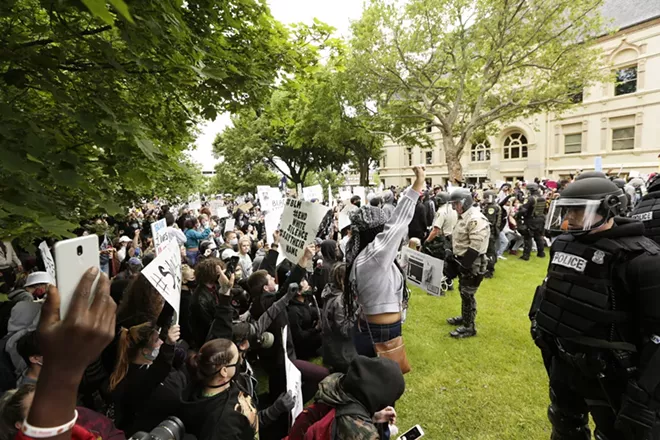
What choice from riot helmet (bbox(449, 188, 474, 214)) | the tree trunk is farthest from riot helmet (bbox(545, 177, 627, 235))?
the tree trunk

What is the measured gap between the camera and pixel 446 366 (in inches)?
185

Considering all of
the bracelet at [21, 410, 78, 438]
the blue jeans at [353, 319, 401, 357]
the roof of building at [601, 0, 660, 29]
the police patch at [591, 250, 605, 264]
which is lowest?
the blue jeans at [353, 319, 401, 357]

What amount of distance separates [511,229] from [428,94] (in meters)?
15.1

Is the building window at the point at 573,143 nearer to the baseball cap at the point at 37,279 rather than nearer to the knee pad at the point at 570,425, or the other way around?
the knee pad at the point at 570,425

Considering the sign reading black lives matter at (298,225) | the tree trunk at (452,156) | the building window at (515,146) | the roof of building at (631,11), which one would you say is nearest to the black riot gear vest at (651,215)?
the sign reading black lives matter at (298,225)

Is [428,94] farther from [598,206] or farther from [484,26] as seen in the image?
[598,206]

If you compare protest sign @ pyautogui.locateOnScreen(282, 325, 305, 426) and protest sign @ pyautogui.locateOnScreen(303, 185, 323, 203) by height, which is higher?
protest sign @ pyautogui.locateOnScreen(303, 185, 323, 203)

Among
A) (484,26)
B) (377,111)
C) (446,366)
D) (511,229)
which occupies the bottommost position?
(446,366)

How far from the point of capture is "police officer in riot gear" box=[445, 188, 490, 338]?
550 centimetres

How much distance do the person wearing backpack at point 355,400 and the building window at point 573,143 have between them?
34955 millimetres

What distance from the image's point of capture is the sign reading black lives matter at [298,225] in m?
3.90

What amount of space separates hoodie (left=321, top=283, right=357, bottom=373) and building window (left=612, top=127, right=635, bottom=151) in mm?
33192

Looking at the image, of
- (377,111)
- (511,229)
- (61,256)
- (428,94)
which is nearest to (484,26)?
(428,94)

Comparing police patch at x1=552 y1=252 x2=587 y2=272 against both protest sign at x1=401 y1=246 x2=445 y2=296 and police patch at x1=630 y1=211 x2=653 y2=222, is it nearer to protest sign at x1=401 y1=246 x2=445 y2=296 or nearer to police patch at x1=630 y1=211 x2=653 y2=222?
police patch at x1=630 y1=211 x2=653 y2=222
